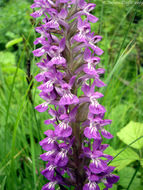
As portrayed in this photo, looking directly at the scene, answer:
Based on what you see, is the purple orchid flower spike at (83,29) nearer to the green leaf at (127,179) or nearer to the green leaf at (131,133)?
the green leaf at (131,133)

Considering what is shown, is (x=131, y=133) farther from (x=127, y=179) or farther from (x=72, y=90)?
(x=72, y=90)

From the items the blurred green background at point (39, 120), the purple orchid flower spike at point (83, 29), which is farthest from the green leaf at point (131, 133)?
the purple orchid flower spike at point (83, 29)

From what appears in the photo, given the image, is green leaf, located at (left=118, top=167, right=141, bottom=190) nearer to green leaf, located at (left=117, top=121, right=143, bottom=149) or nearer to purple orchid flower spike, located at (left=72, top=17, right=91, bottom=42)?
green leaf, located at (left=117, top=121, right=143, bottom=149)

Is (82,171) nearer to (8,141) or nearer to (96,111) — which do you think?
(96,111)

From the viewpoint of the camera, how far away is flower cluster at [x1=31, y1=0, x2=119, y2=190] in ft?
4.34

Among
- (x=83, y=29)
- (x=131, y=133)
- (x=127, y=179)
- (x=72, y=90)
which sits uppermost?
(x=83, y=29)

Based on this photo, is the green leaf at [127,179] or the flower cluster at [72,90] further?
the green leaf at [127,179]

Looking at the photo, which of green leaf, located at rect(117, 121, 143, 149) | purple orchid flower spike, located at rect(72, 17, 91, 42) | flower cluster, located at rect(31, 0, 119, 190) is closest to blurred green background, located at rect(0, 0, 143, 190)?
green leaf, located at rect(117, 121, 143, 149)

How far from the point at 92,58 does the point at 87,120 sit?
425mm

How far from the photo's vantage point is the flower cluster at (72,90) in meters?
1.32

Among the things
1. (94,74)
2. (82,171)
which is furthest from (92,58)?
(82,171)

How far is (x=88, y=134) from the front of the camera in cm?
130

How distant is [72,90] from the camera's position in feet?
4.60

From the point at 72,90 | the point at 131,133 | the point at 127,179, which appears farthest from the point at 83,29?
the point at 127,179
